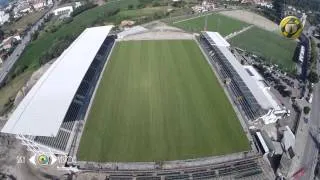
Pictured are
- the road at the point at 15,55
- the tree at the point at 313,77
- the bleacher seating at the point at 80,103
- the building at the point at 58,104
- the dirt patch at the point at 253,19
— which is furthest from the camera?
the dirt patch at the point at 253,19

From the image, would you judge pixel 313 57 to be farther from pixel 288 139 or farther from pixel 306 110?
pixel 288 139

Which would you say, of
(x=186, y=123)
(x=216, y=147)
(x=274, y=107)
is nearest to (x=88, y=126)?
(x=186, y=123)

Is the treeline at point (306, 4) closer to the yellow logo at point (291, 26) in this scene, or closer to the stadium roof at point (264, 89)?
the yellow logo at point (291, 26)

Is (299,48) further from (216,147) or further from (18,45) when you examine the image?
(18,45)

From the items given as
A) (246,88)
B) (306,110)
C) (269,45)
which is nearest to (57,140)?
(246,88)

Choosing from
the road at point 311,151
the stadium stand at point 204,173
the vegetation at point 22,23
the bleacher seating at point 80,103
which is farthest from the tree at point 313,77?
the vegetation at point 22,23

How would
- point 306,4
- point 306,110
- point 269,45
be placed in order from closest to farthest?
point 306,110, point 269,45, point 306,4
